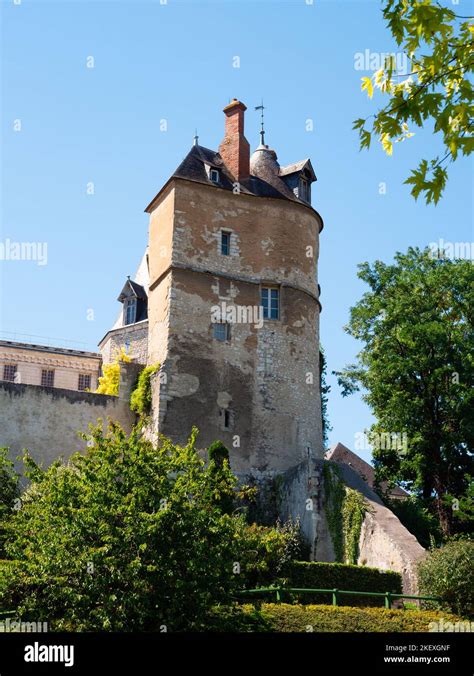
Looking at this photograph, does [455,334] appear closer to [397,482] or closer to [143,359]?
[397,482]

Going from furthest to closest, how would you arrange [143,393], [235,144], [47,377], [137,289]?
[47,377], [137,289], [235,144], [143,393]

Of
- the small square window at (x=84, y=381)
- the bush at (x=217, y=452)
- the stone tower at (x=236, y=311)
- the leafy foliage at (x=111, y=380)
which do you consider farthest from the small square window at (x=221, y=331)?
the small square window at (x=84, y=381)

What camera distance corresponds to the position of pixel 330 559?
92.9 feet

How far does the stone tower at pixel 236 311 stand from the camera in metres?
31.5

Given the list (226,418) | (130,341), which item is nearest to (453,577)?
(226,418)

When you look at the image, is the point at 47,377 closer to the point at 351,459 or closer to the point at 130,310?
the point at 130,310

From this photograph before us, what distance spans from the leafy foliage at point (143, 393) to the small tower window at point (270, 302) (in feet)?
16.1

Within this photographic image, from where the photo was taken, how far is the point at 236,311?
33.1 meters

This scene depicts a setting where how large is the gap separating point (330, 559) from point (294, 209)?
13991mm

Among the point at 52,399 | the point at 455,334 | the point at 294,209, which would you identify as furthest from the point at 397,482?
the point at 52,399

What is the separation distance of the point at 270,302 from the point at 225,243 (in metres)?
2.80

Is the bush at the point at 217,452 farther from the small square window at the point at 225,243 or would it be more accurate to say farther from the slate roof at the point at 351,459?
the slate roof at the point at 351,459

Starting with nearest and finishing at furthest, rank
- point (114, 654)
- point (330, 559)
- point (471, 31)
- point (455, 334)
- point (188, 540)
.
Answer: point (471, 31)
point (114, 654)
point (188, 540)
point (330, 559)
point (455, 334)

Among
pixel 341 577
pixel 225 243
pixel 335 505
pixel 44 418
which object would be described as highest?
pixel 225 243
